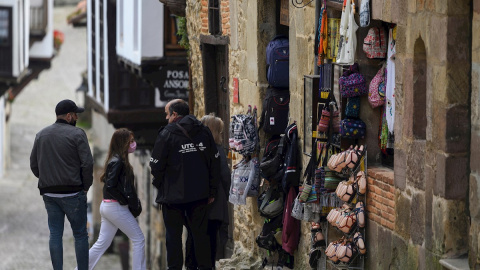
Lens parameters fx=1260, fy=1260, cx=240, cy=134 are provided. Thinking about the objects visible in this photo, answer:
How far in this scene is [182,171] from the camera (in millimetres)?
11898

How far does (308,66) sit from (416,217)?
3042 millimetres

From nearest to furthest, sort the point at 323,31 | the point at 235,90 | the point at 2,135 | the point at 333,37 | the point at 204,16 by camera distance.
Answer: the point at 333,37
the point at 323,31
the point at 235,90
the point at 204,16
the point at 2,135

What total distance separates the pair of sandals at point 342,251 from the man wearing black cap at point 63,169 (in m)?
2.37

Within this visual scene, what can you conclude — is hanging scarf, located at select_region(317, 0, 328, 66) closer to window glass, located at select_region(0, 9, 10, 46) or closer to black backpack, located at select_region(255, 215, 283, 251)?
black backpack, located at select_region(255, 215, 283, 251)

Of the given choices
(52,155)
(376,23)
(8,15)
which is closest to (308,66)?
(376,23)

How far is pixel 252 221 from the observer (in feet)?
47.2

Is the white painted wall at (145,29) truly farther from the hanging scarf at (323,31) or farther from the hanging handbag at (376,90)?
the hanging handbag at (376,90)

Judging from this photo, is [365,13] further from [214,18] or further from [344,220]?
[214,18]

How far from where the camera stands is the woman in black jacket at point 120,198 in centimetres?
1198

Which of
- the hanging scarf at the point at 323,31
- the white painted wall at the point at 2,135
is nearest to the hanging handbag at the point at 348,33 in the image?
the hanging scarf at the point at 323,31

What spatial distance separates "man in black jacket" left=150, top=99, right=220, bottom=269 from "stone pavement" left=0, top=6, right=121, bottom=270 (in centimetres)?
1703

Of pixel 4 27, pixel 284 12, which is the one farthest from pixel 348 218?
pixel 4 27

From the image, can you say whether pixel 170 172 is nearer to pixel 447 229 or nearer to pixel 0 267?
pixel 447 229

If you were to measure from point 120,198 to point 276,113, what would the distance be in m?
2.19
